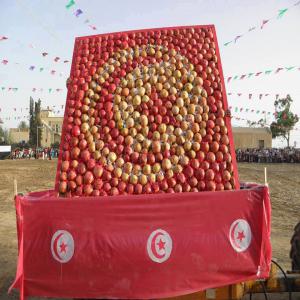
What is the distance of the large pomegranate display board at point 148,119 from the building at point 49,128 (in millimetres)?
61729

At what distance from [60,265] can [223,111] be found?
1768mm

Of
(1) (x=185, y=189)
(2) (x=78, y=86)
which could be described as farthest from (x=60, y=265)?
(2) (x=78, y=86)

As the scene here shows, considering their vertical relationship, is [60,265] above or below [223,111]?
below

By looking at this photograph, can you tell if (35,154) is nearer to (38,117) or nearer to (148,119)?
(38,117)

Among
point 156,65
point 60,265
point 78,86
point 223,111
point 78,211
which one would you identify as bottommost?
point 60,265

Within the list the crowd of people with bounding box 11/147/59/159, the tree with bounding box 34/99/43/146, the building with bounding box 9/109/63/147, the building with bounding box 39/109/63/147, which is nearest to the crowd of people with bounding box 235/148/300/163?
the crowd of people with bounding box 11/147/59/159

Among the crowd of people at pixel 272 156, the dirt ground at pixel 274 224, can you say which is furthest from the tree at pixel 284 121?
the dirt ground at pixel 274 224

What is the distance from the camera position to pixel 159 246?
2303 millimetres

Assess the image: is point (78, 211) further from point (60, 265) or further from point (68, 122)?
point (68, 122)

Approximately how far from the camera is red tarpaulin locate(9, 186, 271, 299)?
2.31 m

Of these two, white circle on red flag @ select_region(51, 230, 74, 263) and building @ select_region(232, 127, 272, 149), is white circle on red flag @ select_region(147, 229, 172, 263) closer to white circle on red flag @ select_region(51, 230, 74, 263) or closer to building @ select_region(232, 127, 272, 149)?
white circle on red flag @ select_region(51, 230, 74, 263)

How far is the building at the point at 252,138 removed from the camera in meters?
55.2

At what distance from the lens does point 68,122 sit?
3072 millimetres

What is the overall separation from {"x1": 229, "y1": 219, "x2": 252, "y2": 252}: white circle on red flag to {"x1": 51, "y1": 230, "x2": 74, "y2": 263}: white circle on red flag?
3.50 ft
